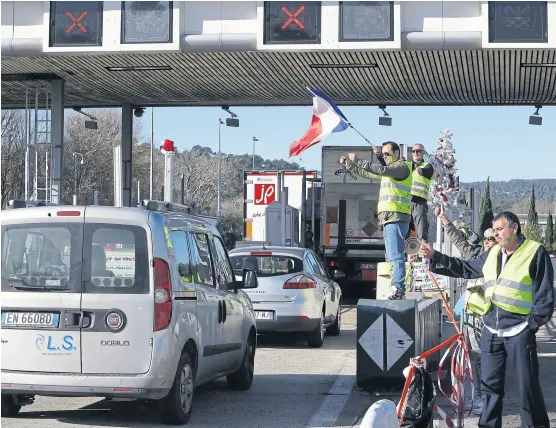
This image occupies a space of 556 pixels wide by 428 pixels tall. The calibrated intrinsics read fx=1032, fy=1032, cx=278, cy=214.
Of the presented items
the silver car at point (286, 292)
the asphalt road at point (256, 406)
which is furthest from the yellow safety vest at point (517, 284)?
the silver car at point (286, 292)

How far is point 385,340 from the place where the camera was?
1098 cm

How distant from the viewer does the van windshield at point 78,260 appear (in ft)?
28.4

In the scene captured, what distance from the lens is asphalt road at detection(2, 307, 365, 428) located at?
9.25 m

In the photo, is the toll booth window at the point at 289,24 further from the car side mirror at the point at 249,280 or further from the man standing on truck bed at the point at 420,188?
the car side mirror at the point at 249,280

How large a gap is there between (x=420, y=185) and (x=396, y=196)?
109 cm

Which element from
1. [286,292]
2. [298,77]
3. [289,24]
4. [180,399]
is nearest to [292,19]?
[289,24]

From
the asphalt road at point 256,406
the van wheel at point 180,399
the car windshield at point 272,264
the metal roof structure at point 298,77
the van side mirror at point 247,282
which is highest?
the metal roof structure at point 298,77

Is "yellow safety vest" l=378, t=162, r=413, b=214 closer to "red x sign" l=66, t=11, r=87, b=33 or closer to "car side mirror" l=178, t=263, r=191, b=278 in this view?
"car side mirror" l=178, t=263, r=191, b=278

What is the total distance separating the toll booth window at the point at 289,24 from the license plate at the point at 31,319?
36.0ft

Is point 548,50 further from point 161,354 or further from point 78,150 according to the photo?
point 78,150

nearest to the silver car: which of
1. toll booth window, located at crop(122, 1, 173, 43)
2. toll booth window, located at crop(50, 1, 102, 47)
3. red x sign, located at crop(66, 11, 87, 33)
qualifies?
toll booth window, located at crop(122, 1, 173, 43)

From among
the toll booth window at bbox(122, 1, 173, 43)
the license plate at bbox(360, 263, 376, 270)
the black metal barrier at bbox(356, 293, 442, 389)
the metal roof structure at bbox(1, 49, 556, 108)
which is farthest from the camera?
the license plate at bbox(360, 263, 376, 270)

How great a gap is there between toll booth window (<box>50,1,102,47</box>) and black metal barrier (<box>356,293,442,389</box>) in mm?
10189

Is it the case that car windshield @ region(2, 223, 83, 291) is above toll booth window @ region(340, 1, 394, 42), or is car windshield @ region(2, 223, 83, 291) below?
below
